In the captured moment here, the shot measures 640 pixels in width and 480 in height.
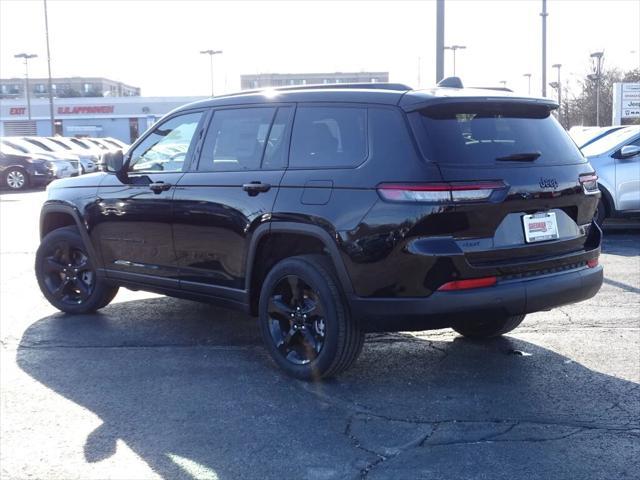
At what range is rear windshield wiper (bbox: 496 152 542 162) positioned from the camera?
15.6 ft

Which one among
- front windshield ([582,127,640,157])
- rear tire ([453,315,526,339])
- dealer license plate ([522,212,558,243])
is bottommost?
rear tire ([453,315,526,339])

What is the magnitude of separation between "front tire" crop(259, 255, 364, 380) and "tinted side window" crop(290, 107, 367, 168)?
24.8 inches

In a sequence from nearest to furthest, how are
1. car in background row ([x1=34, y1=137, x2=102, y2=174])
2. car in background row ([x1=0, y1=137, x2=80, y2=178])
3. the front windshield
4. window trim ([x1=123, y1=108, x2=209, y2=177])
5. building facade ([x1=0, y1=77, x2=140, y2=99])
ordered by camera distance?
1. window trim ([x1=123, y1=108, x2=209, y2=177])
2. the front windshield
3. car in background row ([x1=0, y1=137, x2=80, y2=178])
4. car in background row ([x1=34, y1=137, x2=102, y2=174])
5. building facade ([x1=0, y1=77, x2=140, y2=99])

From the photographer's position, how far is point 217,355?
19.3 feet

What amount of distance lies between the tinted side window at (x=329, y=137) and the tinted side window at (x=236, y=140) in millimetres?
331

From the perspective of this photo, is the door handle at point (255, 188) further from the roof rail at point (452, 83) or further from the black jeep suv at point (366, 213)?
the roof rail at point (452, 83)

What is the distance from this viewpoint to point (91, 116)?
234 feet

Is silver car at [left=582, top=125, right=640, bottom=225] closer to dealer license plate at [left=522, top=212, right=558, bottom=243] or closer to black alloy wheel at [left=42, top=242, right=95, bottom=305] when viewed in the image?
dealer license plate at [left=522, top=212, right=558, bottom=243]

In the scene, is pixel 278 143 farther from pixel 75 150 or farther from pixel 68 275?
pixel 75 150

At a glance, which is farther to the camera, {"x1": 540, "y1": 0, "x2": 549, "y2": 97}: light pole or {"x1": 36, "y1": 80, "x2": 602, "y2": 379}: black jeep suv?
{"x1": 540, "y1": 0, "x2": 549, "y2": 97}: light pole

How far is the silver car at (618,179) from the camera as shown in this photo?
11.2 metres

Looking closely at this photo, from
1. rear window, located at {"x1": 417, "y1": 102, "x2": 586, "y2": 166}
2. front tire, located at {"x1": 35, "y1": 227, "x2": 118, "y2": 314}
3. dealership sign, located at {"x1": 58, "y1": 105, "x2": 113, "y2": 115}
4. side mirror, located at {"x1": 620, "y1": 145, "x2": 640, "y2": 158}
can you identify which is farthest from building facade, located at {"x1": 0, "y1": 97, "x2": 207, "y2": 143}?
rear window, located at {"x1": 417, "y1": 102, "x2": 586, "y2": 166}

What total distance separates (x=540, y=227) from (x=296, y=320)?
1648 millimetres

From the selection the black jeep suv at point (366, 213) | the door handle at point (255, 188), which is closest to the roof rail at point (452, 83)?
the black jeep suv at point (366, 213)
